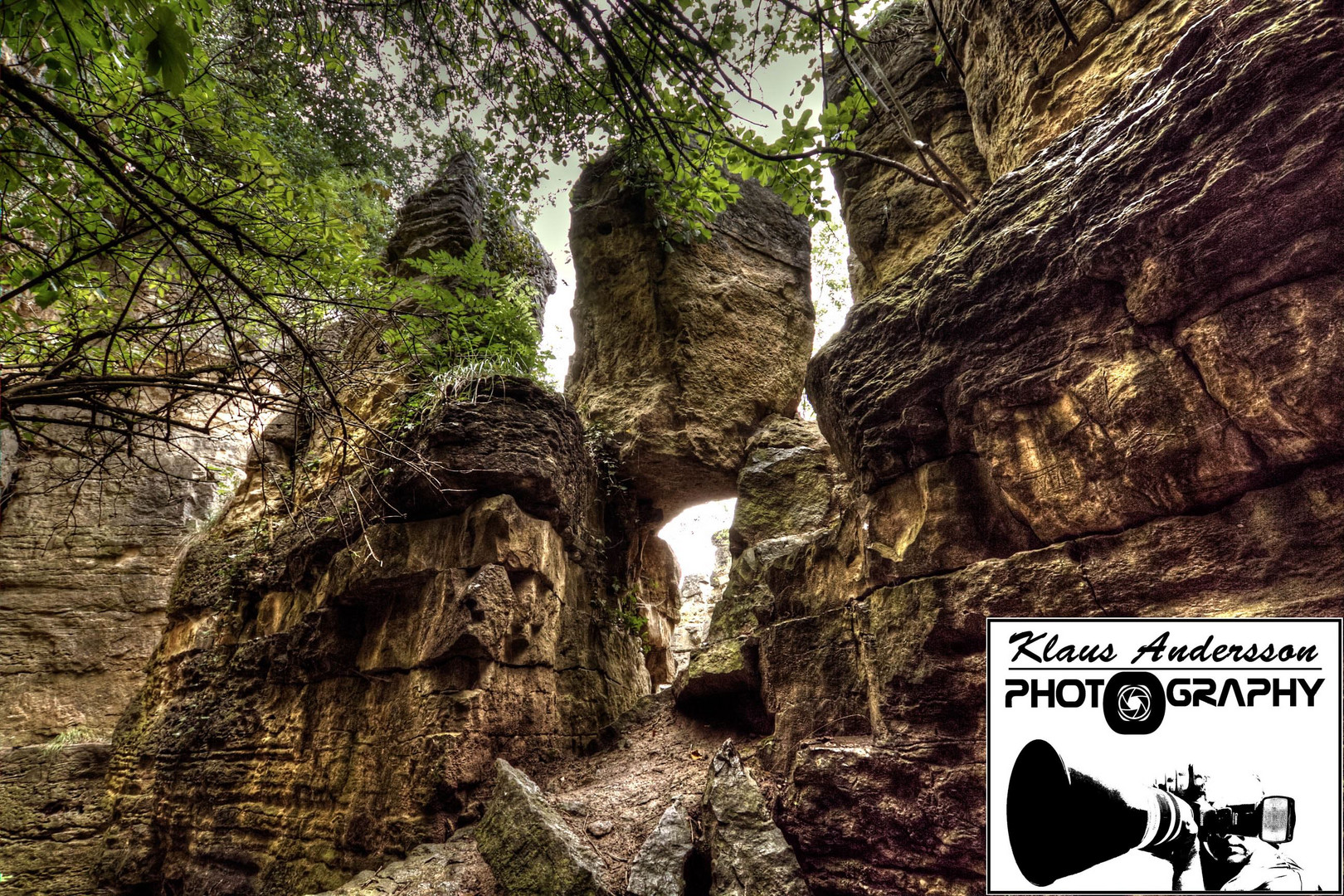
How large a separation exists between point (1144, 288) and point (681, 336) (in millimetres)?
5861

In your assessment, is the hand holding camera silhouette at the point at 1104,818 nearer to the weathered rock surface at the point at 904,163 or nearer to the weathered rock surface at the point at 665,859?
the weathered rock surface at the point at 665,859

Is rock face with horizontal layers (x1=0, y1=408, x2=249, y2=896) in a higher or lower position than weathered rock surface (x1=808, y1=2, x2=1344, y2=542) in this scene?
lower

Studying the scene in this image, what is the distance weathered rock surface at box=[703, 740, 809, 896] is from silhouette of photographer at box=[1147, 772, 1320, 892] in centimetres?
165

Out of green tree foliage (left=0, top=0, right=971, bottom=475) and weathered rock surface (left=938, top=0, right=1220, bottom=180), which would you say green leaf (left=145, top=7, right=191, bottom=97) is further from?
weathered rock surface (left=938, top=0, right=1220, bottom=180)

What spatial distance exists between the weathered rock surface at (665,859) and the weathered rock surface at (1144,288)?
263 centimetres

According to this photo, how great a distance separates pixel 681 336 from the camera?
805 centimetres

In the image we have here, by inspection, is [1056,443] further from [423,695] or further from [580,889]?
[423,695]

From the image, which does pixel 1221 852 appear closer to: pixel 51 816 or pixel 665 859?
pixel 665 859

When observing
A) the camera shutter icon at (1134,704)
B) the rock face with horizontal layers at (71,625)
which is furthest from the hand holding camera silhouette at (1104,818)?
the rock face with horizontal layers at (71,625)

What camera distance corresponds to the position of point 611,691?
6199 mm

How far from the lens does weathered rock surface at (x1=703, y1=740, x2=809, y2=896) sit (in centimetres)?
303

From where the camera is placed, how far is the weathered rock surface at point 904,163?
17.5 feet

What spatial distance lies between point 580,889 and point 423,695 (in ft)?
7.01

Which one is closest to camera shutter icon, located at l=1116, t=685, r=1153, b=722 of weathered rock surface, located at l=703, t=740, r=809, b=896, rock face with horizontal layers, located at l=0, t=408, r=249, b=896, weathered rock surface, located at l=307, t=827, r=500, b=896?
weathered rock surface, located at l=703, t=740, r=809, b=896
